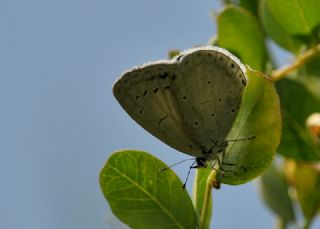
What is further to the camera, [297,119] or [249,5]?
[249,5]

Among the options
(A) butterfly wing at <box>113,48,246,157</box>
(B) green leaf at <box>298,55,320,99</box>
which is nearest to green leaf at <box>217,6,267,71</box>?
(B) green leaf at <box>298,55,320,99</box>

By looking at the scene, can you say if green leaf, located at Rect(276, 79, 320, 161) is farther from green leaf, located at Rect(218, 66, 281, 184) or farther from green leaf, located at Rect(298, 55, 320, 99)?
green leaf, located at Rect(218, 66, 281, 184)

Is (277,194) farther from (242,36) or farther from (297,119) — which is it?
(242,36)

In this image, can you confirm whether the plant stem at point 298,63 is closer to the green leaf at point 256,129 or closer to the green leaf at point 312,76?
the green leaf at point 312,76

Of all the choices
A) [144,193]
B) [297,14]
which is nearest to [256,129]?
[144,193]

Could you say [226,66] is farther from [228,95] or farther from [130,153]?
[130,153]
